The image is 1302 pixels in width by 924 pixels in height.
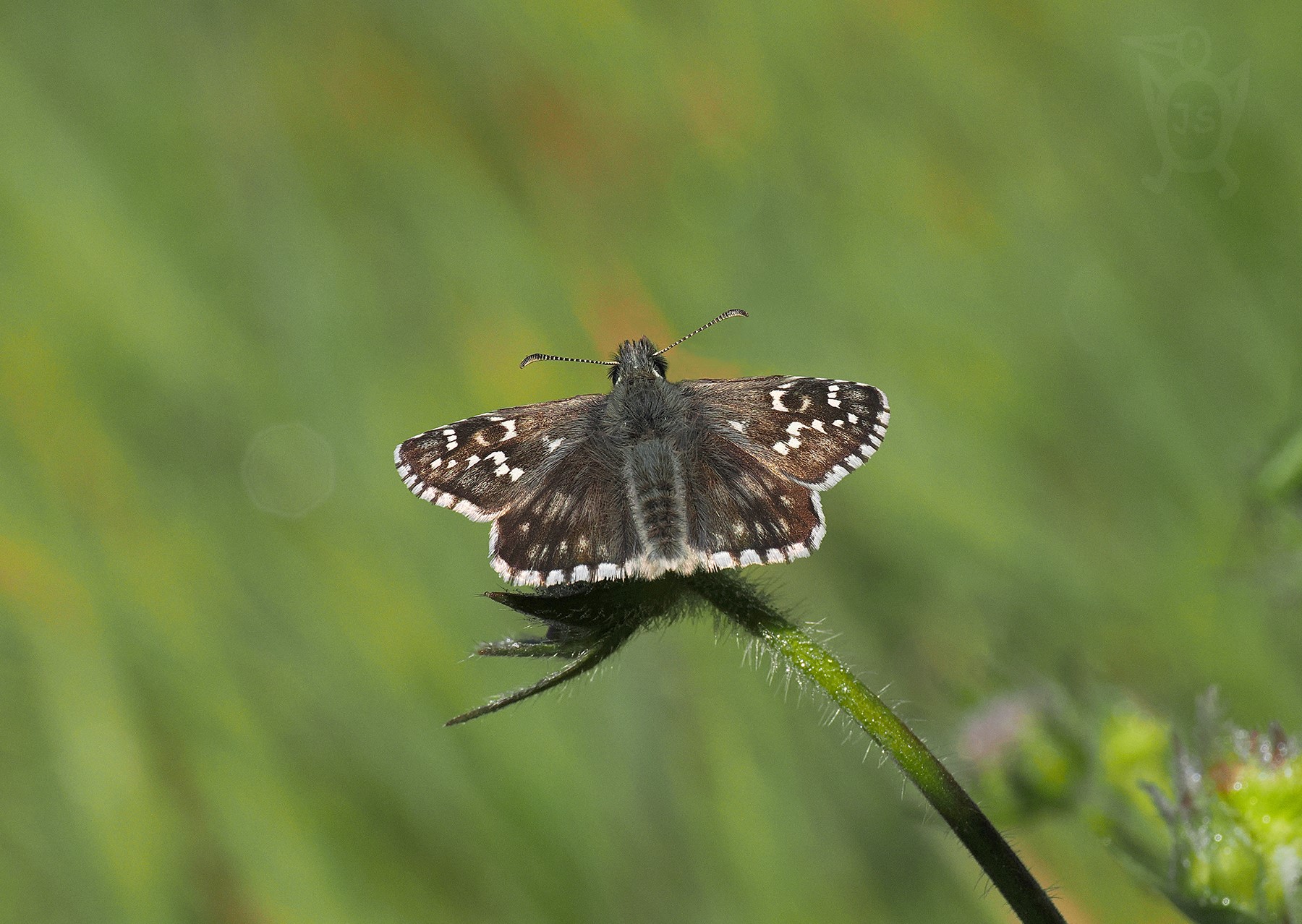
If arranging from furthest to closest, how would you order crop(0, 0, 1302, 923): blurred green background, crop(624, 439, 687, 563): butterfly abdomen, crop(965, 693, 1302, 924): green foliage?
crop(0, 0, 1302, 923): blurred green background → crop(965, 693, 1302, 924): green foliage → crop(624, 439, 687, 563): butterfly abdomen

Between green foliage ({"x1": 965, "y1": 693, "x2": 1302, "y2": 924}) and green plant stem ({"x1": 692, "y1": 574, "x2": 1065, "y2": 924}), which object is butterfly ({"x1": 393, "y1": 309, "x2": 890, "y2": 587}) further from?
green foliage ({"x1": 965, "y1": 693, "x2": 1302, "y2": 924})

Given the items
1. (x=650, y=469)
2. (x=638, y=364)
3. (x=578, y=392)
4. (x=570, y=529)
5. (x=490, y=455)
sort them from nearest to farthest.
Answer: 1. (x=570, y=529)
2. (x=650, y=469)
3. (x=490, y=455)
4. (x=638, y=364)
5. (x=578, y=392)

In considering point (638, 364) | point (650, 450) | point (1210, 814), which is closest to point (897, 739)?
point (650, 450)

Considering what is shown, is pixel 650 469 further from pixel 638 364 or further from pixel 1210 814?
pixel 1210 814

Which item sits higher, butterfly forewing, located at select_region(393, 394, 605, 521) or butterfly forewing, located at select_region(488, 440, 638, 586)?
butterfly forewing, located at select_region(393, 394, 605, 521)

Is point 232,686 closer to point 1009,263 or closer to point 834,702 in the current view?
point 834,702

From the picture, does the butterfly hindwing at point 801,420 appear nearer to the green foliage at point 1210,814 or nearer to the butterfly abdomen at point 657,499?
the butterfly abdomen at point 657,499

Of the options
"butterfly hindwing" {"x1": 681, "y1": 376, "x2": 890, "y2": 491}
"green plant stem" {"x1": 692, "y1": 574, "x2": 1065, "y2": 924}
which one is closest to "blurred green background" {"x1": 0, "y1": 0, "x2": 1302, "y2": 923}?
"butterfly hindwing" {"x1": 681, "y1": 376, "x2": 890, "y2": 491}
